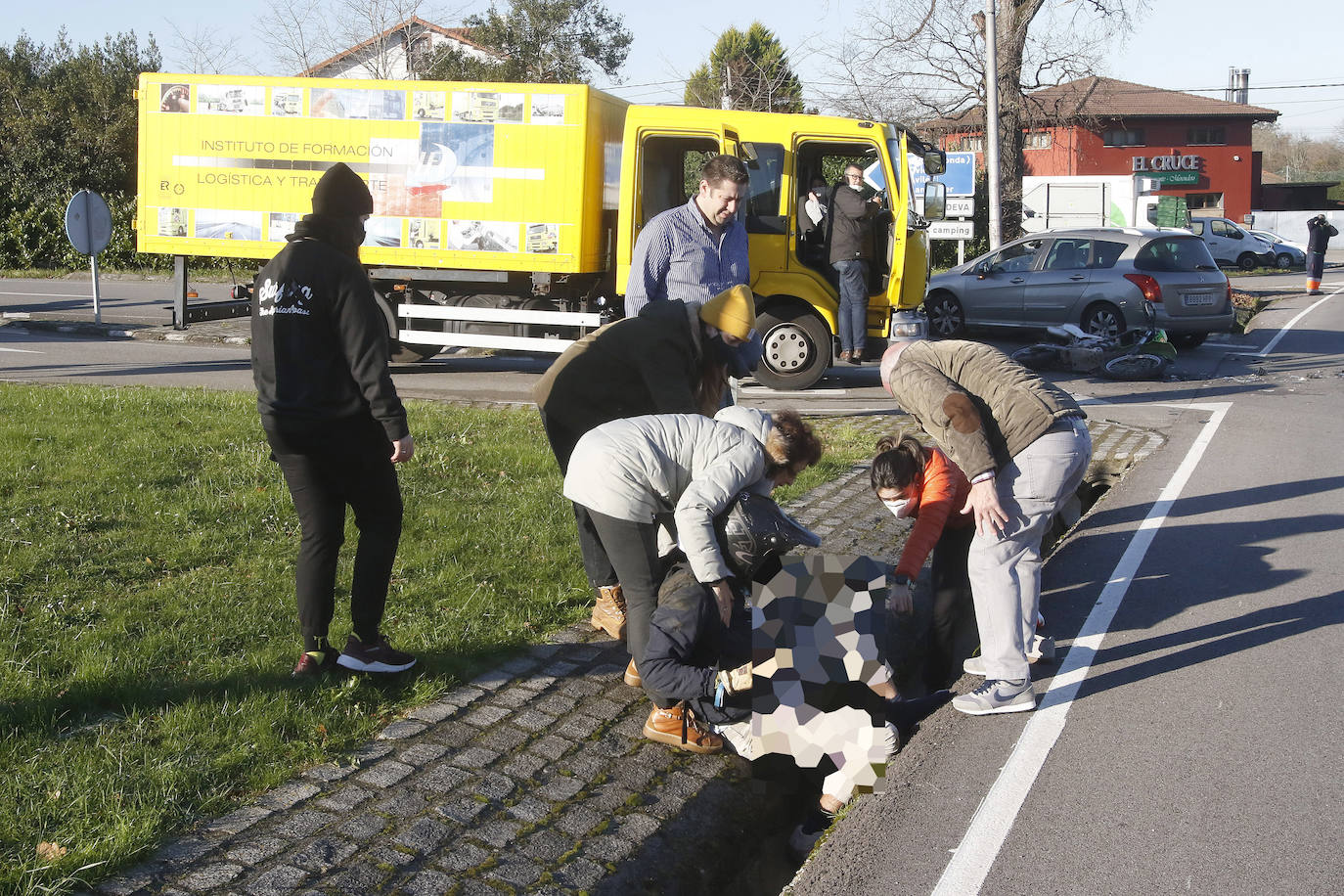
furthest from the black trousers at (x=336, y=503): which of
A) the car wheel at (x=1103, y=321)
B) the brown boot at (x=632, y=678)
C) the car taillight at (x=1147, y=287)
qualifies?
the car taillight at (x=1147, y=287)

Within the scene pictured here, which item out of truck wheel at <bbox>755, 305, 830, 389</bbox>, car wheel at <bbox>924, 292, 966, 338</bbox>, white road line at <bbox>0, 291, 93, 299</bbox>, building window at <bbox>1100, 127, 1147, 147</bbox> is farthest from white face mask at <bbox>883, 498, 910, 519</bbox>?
building window at <bbox>1100, 127, 1147, 147</bbox>

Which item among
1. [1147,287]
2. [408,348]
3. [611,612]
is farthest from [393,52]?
[611,612]

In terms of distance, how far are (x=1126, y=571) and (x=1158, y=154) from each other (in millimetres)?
59135

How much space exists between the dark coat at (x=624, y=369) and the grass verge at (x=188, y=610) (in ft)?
3.51

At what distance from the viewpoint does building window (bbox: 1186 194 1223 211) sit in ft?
194

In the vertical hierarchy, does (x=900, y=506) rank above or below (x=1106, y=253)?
below

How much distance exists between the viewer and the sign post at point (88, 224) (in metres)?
16.9

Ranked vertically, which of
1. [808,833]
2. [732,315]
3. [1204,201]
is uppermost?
[1204,201]

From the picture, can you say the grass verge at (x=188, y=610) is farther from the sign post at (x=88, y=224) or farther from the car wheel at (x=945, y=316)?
the car wheel at (x=945, y=316)

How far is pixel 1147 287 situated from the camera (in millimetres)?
15812

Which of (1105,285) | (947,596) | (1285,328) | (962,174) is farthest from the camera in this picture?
(962,174)

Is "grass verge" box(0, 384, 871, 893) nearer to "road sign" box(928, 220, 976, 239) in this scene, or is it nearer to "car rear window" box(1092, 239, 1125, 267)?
"car rear window" box(1092, 239, 1125, 267)

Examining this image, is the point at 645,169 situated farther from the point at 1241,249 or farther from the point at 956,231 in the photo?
the point at 1241,249

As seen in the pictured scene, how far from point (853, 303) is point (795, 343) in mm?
883
